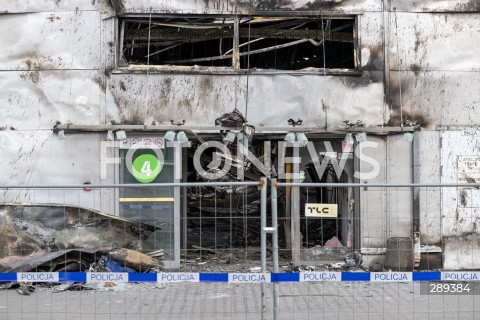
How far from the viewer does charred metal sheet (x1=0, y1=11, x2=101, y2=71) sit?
13703 mm

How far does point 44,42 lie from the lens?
13719mm

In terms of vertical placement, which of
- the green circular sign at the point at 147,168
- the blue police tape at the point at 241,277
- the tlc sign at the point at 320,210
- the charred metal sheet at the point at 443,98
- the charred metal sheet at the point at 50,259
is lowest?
the blue police tape at the point at 241,277

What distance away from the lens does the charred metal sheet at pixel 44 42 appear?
13703 mm

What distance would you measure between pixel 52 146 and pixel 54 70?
136 cm

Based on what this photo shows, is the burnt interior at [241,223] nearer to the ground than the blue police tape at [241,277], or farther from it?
farther from it

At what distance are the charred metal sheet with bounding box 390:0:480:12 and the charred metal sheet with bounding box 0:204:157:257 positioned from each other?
698 centimetres

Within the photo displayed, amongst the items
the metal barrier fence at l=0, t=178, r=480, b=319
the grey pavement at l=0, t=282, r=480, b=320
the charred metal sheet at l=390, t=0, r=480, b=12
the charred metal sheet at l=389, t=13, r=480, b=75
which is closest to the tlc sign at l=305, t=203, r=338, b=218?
the metal barrier fence at l=0, t=178, r=480, b=319

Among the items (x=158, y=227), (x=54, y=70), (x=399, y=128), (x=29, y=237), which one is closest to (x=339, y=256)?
(x=158, y=227)

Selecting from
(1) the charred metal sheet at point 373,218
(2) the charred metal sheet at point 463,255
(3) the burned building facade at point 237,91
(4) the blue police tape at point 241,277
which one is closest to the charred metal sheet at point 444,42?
(3) the burned building facade at point 237,91

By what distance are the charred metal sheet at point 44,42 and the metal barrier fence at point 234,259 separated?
3794mm

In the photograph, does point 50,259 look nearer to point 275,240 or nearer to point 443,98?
point 275,240

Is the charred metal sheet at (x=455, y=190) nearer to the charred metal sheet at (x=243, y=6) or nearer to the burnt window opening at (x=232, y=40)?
the burnt window opening at (x=232, y=40)

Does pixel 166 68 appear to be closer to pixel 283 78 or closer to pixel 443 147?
pixel 283 78

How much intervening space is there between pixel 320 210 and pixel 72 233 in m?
3.04
